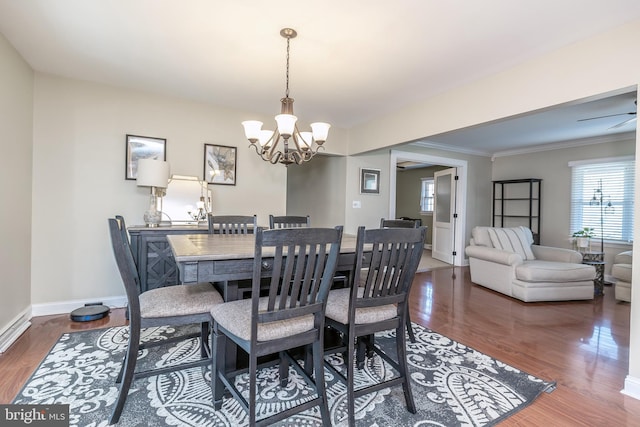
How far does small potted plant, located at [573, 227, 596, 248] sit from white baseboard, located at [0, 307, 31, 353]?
6668 mm

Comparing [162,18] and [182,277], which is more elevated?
[162,18]

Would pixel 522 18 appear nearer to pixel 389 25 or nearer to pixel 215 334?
pixel 389 25

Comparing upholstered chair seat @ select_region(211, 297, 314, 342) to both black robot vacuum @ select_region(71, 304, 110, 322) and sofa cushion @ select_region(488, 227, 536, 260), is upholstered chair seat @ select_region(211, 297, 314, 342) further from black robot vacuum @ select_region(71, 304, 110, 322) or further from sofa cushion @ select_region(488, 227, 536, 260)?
sofa cushion @ select_region(488, 227, 536, 260)

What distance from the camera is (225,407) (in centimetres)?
167

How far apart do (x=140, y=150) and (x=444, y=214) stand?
5537mm

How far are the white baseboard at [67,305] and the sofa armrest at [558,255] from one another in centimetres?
538

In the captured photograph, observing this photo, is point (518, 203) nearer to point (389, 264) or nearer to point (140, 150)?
point (389, 264)

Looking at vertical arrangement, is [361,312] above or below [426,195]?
below

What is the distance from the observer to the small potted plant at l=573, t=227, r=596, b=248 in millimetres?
4656

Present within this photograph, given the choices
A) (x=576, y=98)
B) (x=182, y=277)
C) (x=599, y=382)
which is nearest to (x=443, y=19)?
(x=576, y=98)

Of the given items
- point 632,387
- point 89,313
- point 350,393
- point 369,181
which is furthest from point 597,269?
point 89,313

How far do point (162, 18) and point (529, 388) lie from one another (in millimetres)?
3279

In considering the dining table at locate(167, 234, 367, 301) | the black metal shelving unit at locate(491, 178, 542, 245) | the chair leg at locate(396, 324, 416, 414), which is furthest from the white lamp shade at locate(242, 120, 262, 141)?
the black metal shelving unit at locate(491, 178, 542, 245)

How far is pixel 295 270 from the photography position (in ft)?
4.61
